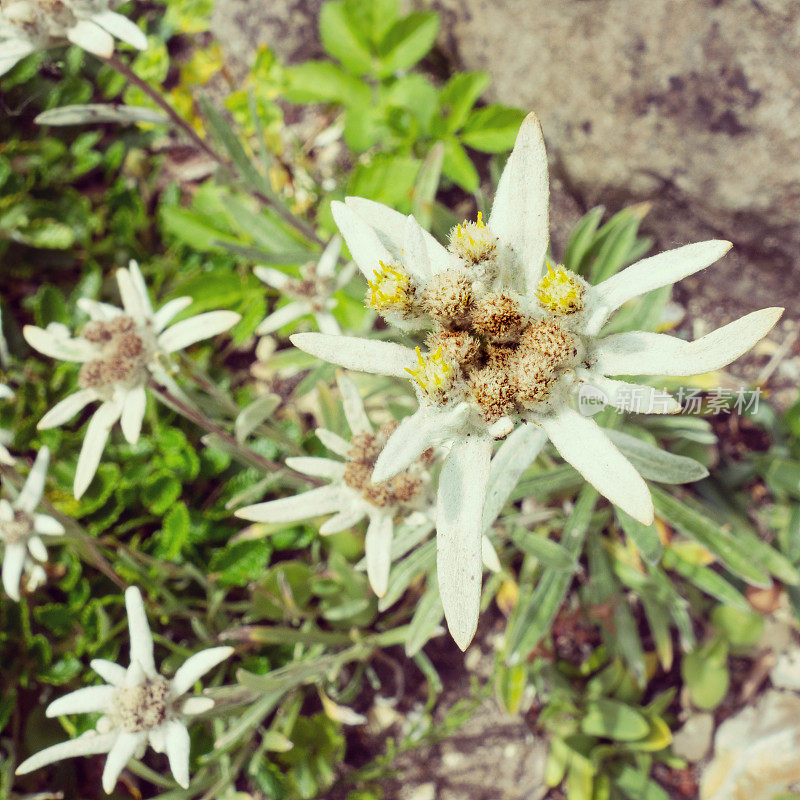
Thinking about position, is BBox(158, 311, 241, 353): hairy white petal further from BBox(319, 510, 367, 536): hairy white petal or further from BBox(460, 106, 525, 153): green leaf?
BBox(460, 106, 525, 153): green leaf

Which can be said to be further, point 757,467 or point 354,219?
point 757,467

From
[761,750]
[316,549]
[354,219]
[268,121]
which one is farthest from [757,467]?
Answer: [268,121]

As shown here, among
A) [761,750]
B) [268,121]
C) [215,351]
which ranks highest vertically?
[268,121]

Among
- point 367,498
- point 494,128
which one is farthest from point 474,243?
point 494,128

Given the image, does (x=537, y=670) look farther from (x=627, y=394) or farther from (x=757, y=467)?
(x=627, y=394)

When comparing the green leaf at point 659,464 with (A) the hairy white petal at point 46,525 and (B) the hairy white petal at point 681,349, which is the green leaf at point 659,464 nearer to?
(B) the hairy white petal at point 681,349

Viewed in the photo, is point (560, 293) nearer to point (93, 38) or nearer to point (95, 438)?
point (95, 438)

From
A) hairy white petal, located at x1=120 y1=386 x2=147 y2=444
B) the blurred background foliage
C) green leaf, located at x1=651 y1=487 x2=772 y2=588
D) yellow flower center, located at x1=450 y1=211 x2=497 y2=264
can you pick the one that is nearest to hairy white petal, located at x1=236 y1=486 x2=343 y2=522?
the blurred background foliage

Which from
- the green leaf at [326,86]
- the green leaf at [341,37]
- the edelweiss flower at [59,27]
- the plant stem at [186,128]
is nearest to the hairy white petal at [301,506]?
the plant stem at [186,128]
